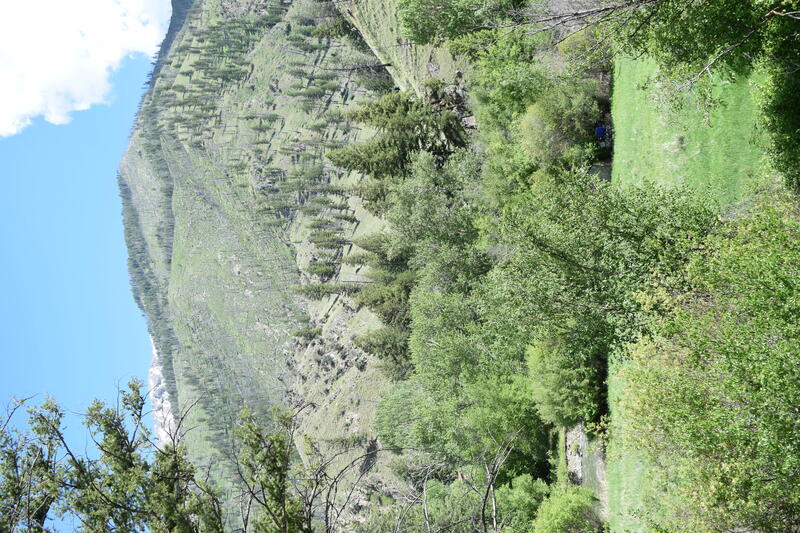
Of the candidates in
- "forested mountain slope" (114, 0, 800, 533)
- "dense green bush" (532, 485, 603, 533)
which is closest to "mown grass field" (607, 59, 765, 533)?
"forested mountain slope" (114, 0, 800, 533)

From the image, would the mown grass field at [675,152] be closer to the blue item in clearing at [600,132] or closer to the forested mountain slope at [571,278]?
the forested mountain slope at [571,278]

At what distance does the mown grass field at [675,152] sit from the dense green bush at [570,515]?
1352 millimetres

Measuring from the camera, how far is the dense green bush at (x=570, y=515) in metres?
33.3

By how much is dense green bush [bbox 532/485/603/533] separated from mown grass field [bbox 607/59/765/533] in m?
1.35

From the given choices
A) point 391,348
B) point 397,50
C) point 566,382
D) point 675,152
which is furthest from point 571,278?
point 397,50

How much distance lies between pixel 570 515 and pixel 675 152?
20649 millimetres

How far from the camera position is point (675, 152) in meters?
32.0

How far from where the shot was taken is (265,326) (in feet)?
549

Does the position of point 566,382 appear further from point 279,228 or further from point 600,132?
point 279,228

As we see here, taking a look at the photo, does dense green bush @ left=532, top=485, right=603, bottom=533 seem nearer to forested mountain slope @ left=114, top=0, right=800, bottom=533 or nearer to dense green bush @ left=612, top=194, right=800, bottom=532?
forested mountain slope @ left=114, top=0, right=800, bottom=533

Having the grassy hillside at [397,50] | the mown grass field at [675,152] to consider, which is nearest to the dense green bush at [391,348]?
the grassy hillside at [397,50]

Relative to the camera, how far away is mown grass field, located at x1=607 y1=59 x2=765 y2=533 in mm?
26875

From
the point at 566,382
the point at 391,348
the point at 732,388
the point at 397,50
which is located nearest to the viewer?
the point at 732,388

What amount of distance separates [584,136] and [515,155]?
561cm
